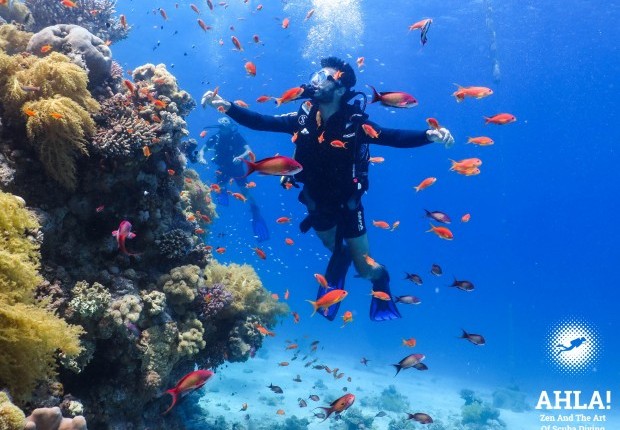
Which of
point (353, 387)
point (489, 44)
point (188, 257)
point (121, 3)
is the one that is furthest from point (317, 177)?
point (121, 3)

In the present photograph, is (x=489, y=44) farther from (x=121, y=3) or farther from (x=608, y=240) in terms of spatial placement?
(x=608, y=240)

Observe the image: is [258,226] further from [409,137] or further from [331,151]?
[409,137]

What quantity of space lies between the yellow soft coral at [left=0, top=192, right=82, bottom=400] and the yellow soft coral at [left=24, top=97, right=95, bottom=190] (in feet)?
4.99

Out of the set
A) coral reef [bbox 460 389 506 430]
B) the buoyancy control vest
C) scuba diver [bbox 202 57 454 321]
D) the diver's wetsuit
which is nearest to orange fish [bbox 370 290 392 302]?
scuba diver [bbox 202 57 454 321]

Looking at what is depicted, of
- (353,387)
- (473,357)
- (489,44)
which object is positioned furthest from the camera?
(473,357)

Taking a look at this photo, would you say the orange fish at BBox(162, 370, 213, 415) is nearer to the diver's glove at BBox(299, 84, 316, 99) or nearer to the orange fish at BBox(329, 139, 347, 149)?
the orange fish at BBox(329, 139, 347, 149)

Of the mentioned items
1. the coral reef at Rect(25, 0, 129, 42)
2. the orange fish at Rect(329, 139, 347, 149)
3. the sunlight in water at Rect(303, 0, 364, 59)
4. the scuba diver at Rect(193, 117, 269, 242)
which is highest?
the sunlight in water at Rect(303, 0, 364, 59)

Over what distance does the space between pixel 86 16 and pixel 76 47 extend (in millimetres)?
5787

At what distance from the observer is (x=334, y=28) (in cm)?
4791

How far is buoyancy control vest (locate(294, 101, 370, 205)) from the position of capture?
7.66m

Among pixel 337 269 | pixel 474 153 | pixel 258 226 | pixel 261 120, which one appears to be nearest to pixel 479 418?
pixel 258 226

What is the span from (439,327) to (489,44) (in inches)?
1764

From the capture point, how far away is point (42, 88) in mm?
4617

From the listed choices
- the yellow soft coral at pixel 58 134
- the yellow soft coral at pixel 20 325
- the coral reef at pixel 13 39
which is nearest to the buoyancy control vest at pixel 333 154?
the yellow soft coral at pixel 58 134
